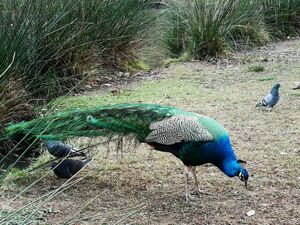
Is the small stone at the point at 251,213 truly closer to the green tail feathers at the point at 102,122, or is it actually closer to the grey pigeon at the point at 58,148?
→ the green tail feathers at the point at 102,122

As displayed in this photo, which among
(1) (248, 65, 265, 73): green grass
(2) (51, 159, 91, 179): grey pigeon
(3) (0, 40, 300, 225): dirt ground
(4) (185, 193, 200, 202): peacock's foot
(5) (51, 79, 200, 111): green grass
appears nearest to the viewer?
(3) (0, 40, 300, 225): dirt ground

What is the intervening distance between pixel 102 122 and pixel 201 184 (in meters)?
0.80

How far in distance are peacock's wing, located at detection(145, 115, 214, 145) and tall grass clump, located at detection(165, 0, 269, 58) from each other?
5403mm

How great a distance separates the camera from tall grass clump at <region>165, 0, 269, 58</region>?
8828 mm

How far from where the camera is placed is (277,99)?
18.2 ft

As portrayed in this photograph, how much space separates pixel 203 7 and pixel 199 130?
568 centimetres

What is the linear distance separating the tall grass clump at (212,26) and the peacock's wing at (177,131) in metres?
5.40

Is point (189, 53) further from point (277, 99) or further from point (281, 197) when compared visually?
point (281, 197)

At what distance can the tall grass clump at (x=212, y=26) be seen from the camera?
29.0ft

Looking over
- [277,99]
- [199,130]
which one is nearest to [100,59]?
[277,99]

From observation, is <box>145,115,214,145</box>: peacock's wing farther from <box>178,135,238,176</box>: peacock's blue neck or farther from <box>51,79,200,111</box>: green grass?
<box>51,79,200,111</box>: green grass

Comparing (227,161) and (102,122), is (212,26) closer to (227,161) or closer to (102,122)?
(102,122)

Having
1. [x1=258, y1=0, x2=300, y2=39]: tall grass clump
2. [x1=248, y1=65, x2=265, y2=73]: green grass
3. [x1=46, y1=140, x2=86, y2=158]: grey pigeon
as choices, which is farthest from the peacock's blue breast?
[x1=258, y1=0, x2=300, y2=39]: tall grass clump

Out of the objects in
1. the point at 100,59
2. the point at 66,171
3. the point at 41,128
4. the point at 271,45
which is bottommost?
the point at 271,45
